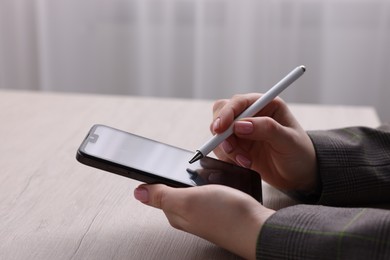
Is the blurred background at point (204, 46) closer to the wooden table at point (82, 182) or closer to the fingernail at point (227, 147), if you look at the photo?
the wooden table at point (82, 182)

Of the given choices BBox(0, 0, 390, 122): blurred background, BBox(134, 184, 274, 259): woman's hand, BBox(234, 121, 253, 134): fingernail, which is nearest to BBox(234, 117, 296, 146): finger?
BBox(234, 121, 253, 134): fingernail

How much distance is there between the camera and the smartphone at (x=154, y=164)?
662 millimetres

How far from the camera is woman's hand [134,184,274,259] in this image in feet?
1.99

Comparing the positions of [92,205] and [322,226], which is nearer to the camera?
[322,226]

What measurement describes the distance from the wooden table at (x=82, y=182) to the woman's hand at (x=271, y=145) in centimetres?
3

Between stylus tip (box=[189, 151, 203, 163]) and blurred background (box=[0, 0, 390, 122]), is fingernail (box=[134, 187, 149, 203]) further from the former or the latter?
blurred background (box=[0, 0, 390, 122])

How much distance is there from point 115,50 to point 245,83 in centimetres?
40

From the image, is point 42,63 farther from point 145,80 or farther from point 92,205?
point 92,205

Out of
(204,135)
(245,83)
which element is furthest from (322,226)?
(245,83)

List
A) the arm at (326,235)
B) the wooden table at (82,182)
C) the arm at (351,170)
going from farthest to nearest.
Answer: the arm at (351,170)
the wooden table at (82,182)
the arm at (326,235)

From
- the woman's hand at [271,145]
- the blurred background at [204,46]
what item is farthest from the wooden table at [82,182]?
the blurred background at [204,46]

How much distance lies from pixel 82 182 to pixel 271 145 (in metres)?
0.23

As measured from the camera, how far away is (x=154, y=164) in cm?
70

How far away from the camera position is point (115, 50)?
204cm
